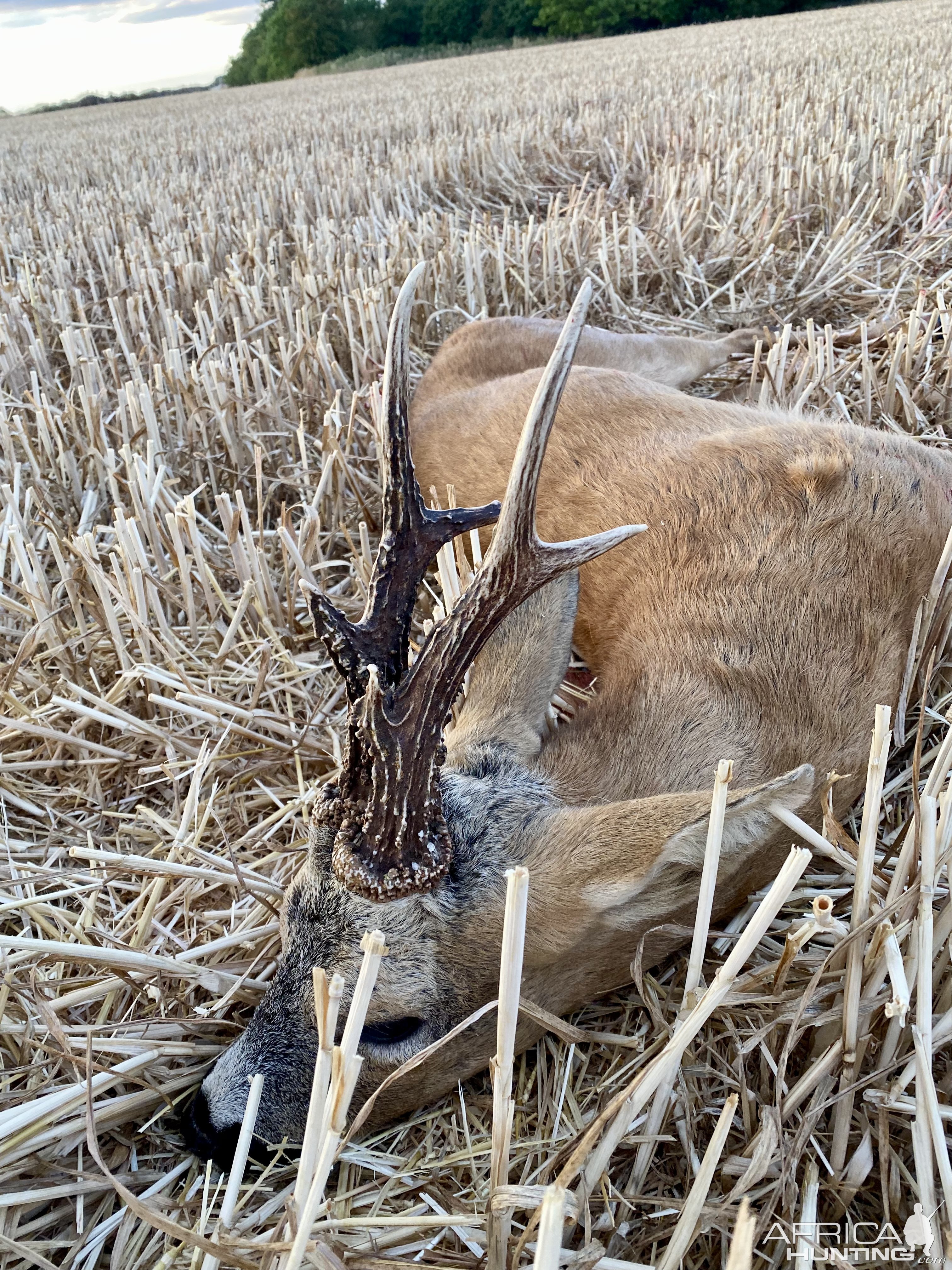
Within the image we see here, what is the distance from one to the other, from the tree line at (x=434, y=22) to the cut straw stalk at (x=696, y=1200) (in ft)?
167

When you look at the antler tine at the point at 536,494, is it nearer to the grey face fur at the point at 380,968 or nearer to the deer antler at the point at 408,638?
the deer antler at the point at 408,638

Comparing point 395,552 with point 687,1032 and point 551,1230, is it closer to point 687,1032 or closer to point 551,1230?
point 687,1032

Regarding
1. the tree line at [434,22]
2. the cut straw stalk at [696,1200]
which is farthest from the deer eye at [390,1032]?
the tree line at [434,22]

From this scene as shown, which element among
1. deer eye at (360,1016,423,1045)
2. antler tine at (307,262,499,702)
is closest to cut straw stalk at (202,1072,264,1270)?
deer eye at (360,1016,423,1045)

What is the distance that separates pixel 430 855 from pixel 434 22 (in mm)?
62473

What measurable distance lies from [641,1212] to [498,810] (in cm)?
75

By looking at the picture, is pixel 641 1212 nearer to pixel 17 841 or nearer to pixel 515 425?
pixel 17 841

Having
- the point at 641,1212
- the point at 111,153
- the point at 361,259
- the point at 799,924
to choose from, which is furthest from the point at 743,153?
the point at 111,153

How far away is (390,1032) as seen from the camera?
1854 millimetres

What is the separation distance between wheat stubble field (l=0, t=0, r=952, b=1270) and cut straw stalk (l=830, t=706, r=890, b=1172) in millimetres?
10

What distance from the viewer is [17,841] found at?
263 cm

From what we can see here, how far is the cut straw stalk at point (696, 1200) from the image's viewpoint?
1.43m
